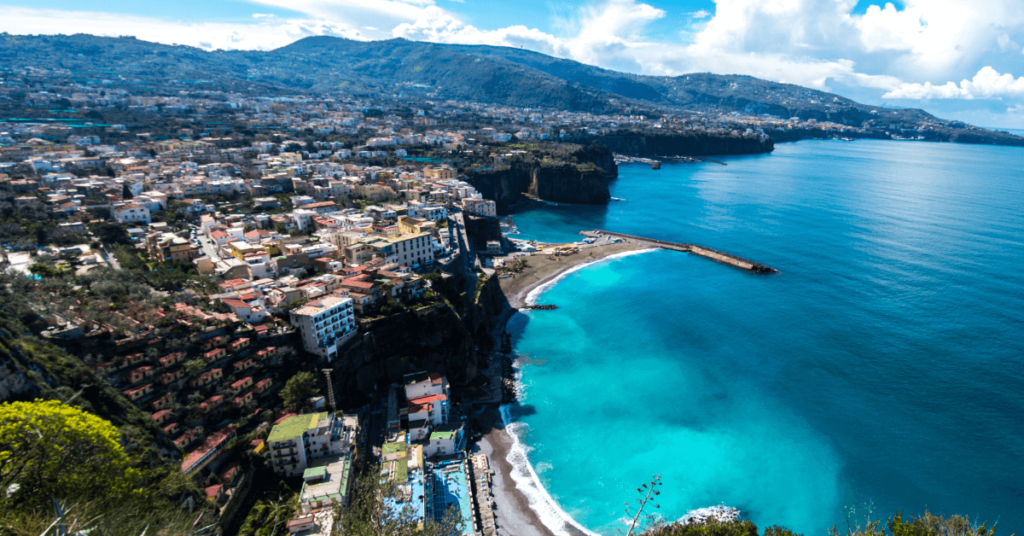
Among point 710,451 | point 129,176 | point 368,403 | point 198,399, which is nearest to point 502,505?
point 368,403

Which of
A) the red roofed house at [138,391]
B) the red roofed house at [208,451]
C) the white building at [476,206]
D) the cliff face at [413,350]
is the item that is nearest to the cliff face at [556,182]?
the white building at [476,206]

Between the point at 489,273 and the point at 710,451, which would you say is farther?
the point at 489,273

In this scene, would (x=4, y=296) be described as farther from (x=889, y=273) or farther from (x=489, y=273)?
(x=889, y=273)

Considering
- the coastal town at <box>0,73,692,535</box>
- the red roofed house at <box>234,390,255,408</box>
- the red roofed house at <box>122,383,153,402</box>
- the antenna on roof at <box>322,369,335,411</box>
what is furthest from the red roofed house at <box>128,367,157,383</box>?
the antenna on roof at <box>322,369,335,411</box>

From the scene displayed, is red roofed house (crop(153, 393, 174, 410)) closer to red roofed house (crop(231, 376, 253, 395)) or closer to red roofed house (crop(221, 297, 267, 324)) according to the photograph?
red roofed house (crop(231, 376, 253, 395))

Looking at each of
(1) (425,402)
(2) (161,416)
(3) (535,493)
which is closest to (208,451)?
(2) (161,416)

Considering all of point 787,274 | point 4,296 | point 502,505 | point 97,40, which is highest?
point 97,40
